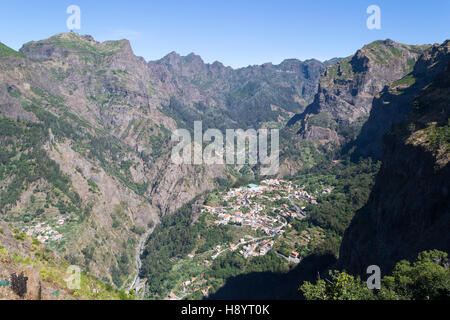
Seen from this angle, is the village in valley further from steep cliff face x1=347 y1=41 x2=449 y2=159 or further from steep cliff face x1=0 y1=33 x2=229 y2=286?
steep cliff face x1=347 y1=41 x2=449 y2=159

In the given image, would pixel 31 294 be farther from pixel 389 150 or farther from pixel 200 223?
pixel 200 223

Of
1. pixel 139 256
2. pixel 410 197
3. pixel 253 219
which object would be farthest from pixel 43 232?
pixel 410 197

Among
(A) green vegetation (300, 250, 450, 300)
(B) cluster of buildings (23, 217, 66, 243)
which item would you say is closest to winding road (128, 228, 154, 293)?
(B) cluster of buildings (23, 217, 66, 243)

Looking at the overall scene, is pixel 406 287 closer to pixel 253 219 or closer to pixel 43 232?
pixel 253 219

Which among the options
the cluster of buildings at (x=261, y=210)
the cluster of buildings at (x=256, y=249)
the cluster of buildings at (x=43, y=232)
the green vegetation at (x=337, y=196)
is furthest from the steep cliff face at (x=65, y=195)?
the green vegetation at (x=337, y=196)

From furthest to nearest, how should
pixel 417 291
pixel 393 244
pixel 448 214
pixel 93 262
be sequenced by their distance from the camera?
1. pixel 93 262
2. pixel 393 244
3. pixel 448 214
4. pixel 417 291

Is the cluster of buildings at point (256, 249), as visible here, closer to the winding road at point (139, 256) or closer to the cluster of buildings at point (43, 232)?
the winding road at point (139, 256)
